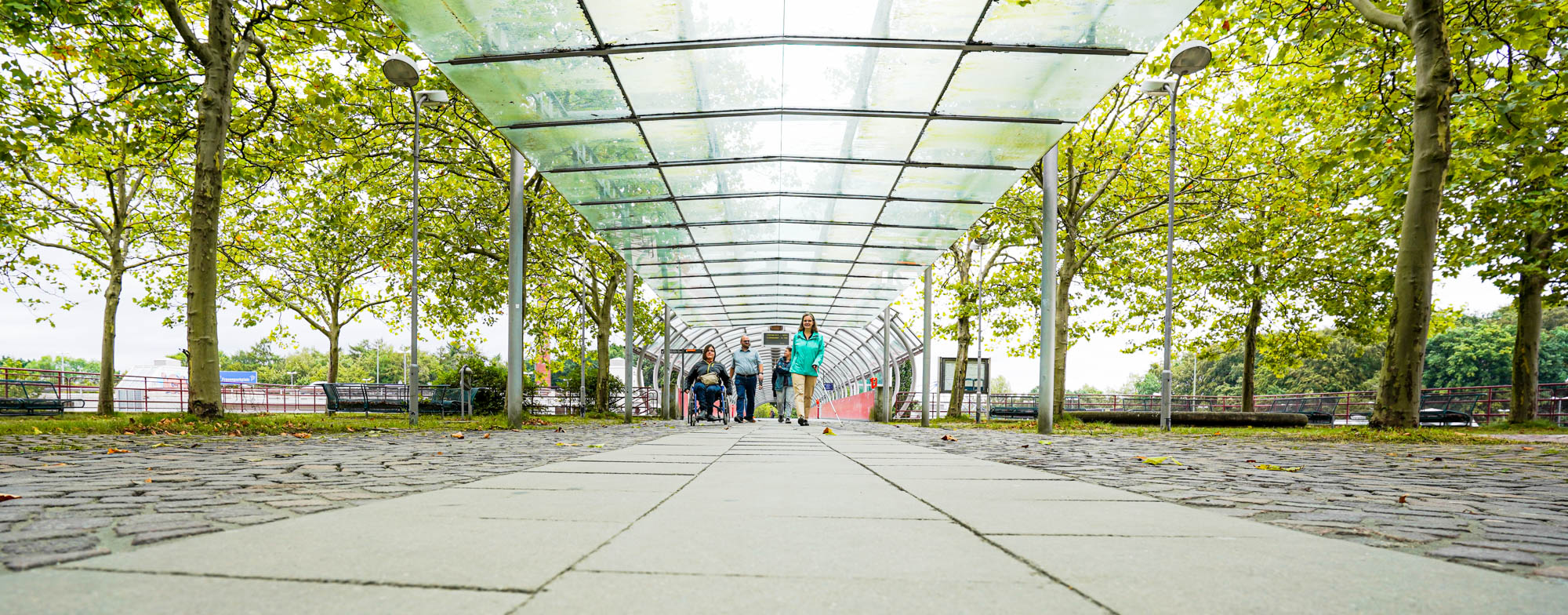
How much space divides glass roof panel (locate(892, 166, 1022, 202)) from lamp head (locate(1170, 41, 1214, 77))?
2.22m

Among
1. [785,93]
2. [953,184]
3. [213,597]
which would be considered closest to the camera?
[213,597]

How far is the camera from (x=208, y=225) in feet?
29.6

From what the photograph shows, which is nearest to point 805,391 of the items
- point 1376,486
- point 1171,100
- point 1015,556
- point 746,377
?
point 746,377

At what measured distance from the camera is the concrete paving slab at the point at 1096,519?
2.35m

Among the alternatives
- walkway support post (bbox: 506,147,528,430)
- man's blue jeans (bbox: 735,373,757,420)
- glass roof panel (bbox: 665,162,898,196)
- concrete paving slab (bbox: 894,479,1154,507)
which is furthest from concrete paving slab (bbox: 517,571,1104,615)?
man's blue jeans (bbox: 735,373,757,420)

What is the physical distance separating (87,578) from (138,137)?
35.4 feet

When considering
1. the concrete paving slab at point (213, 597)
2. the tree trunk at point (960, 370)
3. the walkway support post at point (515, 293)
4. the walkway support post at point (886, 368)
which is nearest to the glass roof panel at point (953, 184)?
the walkway support post at point (515, 293)

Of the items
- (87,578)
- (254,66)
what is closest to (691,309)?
(254,66)

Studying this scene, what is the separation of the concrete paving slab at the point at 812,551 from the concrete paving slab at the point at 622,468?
1867 millimetres

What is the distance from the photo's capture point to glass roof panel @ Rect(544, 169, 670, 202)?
9.52 metres

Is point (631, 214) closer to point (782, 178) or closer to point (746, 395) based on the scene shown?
point (782, 178)

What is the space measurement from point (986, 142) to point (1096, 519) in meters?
6.61

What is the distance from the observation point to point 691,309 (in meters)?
19.8

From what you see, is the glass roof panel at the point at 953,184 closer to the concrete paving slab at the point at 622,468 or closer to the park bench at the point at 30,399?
the concrete paving slab at the point at 622,468
